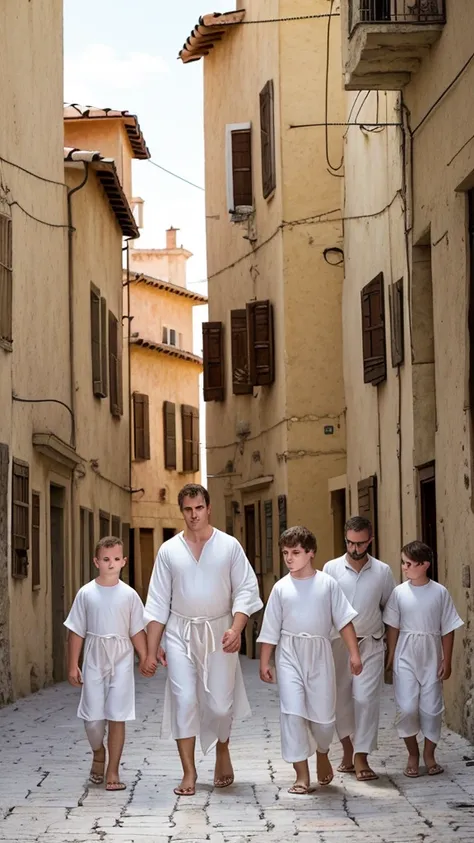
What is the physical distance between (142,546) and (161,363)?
4.39 metres

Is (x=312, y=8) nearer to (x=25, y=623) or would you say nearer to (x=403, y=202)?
(x=403, y=202)

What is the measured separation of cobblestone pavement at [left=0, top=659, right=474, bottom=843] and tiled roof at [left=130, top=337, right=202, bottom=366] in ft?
80.6

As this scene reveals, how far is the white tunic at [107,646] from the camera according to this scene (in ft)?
31.1

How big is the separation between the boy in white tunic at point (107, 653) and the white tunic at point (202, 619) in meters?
0.21

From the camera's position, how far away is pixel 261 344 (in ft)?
76.1

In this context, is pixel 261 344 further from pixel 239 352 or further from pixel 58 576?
pixel 58 576

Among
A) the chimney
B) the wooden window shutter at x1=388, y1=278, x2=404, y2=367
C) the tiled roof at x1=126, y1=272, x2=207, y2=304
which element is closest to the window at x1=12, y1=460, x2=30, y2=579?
the wooden window shutter at x1=388, y1=278, x2=404, y2=367

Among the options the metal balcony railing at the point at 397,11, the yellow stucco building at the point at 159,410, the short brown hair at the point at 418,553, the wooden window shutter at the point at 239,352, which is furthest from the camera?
the yellow stucco building at the point at 159,410

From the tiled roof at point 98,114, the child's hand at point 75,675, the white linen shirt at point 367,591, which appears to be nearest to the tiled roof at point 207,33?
the tiled roof at point 98,114

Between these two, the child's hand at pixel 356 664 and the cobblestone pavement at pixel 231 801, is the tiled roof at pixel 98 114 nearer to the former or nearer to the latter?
the cobblestone pavement at pixel 231 801

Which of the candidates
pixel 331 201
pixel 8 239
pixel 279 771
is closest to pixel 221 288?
pixel 331 201

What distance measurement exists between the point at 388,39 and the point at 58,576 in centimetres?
940

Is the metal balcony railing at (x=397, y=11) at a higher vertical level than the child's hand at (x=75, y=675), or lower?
higher

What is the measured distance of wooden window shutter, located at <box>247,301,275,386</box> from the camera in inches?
911
